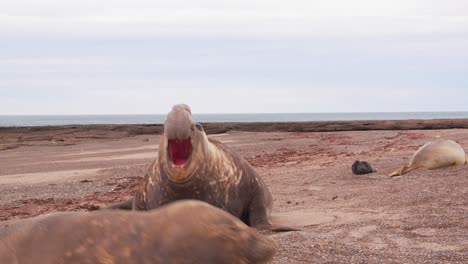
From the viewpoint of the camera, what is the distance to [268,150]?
19.8m

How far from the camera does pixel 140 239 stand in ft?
10.0

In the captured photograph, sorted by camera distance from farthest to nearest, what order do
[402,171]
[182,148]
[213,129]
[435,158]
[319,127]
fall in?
[213,129] → [319,127] → [435,158] → [402,171] → [182,148]

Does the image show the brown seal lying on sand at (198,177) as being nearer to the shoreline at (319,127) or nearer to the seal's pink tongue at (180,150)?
the seal's pink tongue at (180,150)

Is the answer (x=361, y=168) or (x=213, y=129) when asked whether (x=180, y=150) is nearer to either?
(x=361, y=168)

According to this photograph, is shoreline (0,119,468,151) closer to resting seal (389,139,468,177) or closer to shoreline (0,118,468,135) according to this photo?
shoreline (0,118,468,135)

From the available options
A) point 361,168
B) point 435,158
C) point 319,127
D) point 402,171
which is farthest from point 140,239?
point 319,127

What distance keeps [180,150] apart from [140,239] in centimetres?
326

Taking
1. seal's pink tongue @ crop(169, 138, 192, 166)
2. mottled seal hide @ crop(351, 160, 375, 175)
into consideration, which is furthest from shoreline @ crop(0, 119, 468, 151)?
seal's pink tongue @ crop(169, 138, 192, 166)

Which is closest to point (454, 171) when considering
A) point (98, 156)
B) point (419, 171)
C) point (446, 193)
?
point (419, 171)

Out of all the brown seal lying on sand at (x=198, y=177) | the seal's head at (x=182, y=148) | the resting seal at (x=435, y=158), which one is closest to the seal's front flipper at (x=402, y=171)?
the resting seal at (x=435, y=158)

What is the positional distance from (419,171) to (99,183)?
555cm

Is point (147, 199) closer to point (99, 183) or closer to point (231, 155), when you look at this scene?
point (231, 155)

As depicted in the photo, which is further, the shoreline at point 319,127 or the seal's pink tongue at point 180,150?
the shoreline at point 319,127

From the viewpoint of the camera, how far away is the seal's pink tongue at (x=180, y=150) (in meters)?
6.21
